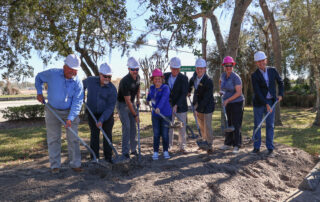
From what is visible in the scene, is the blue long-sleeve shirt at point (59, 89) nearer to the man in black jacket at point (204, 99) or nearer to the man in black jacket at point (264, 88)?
the man in black jacket at point (204, 99)

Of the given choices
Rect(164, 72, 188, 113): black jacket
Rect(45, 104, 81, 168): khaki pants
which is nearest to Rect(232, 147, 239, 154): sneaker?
Rect(164, 72, 188, 113): black jacket

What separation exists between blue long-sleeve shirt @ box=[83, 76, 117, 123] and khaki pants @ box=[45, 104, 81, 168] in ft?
1.58

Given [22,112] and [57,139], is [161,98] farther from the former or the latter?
[22,112]

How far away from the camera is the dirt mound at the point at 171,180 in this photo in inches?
133

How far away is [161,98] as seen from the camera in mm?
4789

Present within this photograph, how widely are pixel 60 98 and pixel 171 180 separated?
2.08m

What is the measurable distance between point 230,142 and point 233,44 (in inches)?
142

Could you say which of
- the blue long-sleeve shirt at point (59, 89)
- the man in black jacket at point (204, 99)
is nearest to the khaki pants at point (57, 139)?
the blue long-sleeve shirt at point (59, 89)

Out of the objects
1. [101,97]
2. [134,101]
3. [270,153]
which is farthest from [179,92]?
[270,153]

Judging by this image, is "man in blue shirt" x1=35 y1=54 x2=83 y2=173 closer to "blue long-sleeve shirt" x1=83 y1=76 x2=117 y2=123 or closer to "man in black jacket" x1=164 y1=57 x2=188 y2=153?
"blue long-sleeve shirt" x1=83 y1=76 x2=117 y2=123

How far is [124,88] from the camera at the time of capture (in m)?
4.64

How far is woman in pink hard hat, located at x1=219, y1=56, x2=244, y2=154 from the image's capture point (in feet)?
16.8

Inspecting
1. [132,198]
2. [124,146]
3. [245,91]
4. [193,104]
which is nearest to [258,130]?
[193,104]

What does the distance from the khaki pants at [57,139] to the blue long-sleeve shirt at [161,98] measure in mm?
1491
